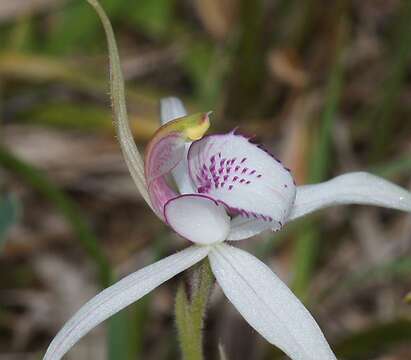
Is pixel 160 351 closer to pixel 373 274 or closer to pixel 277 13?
pixel 373 274

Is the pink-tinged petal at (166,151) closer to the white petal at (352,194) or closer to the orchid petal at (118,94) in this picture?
the orchid petal at (118,94)

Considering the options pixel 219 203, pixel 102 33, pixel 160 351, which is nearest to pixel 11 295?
pixel 160 351

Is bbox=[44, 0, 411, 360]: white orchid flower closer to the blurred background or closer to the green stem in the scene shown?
the green stem

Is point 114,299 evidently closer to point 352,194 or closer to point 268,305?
point 268,305

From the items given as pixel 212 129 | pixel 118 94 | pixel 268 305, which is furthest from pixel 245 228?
pixel 212 129

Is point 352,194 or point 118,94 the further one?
point 352,194

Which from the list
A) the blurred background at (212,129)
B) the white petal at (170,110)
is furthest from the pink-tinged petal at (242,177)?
the blurred background at (212,129)
